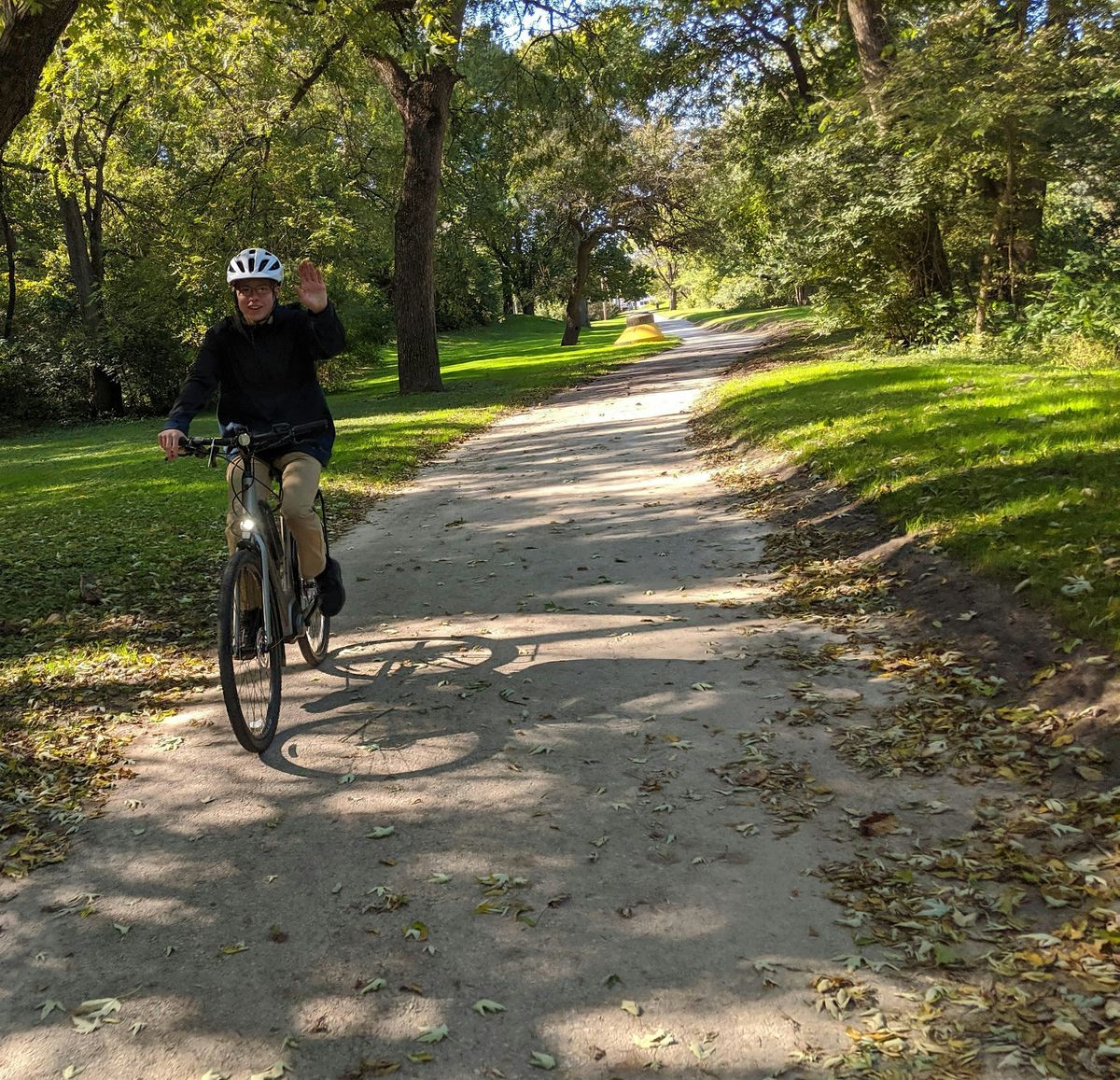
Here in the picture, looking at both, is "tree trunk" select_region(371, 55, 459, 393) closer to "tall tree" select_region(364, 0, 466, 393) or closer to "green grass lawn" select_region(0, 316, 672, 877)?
"tall tree" select_region(364, 0, 466, 393)

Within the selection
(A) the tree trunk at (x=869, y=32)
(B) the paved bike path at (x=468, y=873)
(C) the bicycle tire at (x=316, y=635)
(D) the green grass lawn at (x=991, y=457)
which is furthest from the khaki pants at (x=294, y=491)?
(A) the tree trunk at (x=869, y=32)

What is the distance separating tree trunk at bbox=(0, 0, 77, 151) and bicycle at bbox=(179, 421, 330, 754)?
3711mm

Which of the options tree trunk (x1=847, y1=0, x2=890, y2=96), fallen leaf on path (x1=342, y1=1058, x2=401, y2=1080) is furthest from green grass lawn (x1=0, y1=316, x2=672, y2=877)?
tree trunk (x1=847, y1=0, x2=890, y2=96)

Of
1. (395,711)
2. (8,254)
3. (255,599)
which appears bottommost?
(395,711)

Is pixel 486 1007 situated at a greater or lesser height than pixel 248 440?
lesser

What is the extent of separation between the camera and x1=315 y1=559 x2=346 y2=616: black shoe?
5.54m

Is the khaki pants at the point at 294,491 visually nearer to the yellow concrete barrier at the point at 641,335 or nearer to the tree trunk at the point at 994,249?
the tree trunk at the point at 994,249

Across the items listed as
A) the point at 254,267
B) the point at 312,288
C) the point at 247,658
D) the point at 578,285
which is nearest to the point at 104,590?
the point at 247,658

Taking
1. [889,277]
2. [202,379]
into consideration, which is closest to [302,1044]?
[202,379]

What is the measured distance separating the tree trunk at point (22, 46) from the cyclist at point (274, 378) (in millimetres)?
3048

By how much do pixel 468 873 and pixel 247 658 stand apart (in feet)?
5.56

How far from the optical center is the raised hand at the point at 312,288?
4.75 metres

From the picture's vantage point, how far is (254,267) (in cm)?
486

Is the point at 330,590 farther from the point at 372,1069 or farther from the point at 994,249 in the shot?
the point at 994,249
